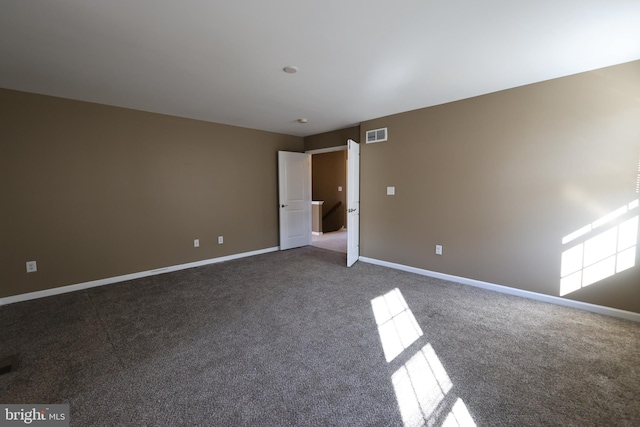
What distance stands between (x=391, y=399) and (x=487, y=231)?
2531 mm

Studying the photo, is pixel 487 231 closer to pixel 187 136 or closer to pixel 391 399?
pixel 391 399

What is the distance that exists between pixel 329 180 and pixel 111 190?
5443mm

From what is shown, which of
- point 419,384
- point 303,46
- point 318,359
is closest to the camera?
point 419,384

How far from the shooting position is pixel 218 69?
2494 millimetres

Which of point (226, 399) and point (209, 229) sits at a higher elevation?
point (209, 229)

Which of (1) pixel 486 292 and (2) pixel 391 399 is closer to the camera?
(2) pixel 391 399

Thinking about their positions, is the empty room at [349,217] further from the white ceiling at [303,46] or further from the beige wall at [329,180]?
the beige wall at [329,180]

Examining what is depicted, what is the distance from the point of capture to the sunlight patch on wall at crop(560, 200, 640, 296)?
8.08 feet

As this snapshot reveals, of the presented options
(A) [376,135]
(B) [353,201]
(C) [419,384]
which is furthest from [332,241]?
(C) [419,384]

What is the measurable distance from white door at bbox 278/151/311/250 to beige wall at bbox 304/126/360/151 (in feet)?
0.96

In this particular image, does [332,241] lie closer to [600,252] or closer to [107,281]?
→ [107,281]

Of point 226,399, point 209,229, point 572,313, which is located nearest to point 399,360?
point 226,399

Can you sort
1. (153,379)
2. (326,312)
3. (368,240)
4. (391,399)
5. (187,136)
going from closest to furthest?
(391,399) < (153,379) < (326,312) < (187,136) < (368,240)

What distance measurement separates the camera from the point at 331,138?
5.23 metres
